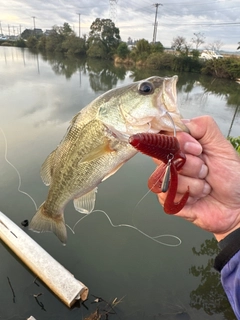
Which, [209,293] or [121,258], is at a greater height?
[121,258]

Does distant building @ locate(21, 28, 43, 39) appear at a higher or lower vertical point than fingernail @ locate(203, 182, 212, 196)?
higher

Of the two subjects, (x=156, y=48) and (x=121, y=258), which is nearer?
(x=121, y=258)

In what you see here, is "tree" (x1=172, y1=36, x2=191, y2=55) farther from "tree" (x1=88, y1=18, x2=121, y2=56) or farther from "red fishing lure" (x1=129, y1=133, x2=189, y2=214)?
"red fishing lure" (x1=129, y1=133, x2=189, y2=214)

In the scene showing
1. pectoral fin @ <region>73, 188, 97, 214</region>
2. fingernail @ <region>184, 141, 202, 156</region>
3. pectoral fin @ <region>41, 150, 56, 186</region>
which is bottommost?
pectoral fin @ <region>73, 188, 97, 214</region>

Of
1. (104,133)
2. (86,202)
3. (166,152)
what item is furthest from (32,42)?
(166,152)

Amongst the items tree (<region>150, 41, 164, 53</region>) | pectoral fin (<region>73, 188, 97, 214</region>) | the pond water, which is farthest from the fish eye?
tree (<region>150, 41, 164, 53</region>)

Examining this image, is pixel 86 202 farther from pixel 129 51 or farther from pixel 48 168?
pixel 129 51

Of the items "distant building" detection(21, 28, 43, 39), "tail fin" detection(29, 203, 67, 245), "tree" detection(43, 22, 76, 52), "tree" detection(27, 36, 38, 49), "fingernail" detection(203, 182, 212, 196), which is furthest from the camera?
"distant building" detection(21, 28, 43, 39)

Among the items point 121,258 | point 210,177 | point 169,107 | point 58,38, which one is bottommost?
point 121,258
